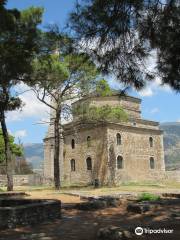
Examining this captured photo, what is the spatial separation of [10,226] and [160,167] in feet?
102

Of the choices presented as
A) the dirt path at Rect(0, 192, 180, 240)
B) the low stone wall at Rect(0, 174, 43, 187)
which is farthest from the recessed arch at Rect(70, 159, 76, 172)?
the dirt path at Rect(0, 192, 180, 240)

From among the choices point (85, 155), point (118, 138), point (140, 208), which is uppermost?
point (118, 138)

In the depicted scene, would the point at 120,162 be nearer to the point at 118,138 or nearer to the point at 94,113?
the point at 118,138

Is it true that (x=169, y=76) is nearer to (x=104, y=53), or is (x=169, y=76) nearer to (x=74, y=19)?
(x=104, y=53)

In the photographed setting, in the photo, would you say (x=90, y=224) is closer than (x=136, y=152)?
Yes

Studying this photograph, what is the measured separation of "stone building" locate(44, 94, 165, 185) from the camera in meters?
34.7

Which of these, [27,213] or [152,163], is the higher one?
[152,163]

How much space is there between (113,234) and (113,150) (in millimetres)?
27829

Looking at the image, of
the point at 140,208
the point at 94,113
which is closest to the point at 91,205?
the point at 140,208

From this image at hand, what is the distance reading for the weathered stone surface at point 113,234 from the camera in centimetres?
709

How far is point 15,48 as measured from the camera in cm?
1239

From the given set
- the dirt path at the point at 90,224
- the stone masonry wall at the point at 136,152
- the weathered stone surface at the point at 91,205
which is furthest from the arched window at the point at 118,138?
the dirt path at the point at 90,224

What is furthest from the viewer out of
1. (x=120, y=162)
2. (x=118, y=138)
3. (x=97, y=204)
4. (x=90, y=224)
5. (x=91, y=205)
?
(x=118, y=138)

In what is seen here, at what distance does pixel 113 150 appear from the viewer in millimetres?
34969
